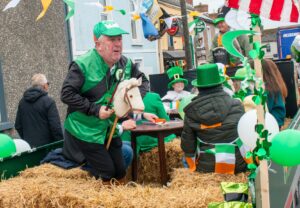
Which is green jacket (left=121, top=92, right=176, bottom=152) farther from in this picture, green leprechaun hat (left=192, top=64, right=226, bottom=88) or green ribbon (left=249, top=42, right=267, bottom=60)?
green ribbon (left=249, top=42, right=267, bottom=60)

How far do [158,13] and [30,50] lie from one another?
382cm

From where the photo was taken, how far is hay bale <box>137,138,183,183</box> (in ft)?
17.8

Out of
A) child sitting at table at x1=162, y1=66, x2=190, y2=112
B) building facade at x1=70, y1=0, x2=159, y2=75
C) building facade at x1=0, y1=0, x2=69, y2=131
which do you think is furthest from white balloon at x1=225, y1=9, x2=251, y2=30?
building facade at x1=70, y1=0, x2=159, y2=75

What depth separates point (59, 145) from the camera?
16.7 ft

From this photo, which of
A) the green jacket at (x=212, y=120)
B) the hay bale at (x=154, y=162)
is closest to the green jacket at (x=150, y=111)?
the hay bale at (x=154, y=162)

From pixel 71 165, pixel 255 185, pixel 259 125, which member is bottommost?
pixel 71 165

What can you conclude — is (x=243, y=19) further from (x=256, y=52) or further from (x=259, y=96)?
(x=259, y=96)

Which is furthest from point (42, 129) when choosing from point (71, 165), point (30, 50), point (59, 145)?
point (30, 50)

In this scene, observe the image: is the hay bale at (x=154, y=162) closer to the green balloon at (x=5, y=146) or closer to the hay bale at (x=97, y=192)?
the hay bale at (x=97, y=192)

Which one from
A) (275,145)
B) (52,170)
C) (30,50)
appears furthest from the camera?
(30,50)

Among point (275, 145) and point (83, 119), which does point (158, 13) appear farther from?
point (275, 145)

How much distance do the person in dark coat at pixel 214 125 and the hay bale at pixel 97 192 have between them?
0.12 meters

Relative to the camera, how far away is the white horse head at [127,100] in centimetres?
373

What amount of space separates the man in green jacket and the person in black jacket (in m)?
1.98
